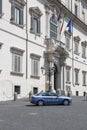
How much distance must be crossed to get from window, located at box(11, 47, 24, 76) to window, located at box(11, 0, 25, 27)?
9.30ft

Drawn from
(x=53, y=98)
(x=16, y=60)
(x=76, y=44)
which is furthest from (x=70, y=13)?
(x=53, y=98)

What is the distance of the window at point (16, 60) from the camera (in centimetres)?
3846

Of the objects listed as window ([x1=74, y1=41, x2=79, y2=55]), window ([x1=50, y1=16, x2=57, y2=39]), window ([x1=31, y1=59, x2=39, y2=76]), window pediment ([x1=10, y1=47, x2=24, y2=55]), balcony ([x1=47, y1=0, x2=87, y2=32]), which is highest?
balcony ([x1=47, y1=0, x2=87, y2=32])

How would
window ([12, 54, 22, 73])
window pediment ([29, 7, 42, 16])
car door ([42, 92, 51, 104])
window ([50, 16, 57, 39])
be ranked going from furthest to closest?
window ([50, 16, 57, 39]) < window pediment ([29, 7, 42, 16]) < window ([12, 54, 22, 73]) < car door ([42, 92, 51, 104])

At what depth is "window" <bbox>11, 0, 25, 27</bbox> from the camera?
3847 centimetres

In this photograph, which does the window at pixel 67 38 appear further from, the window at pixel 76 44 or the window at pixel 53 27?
the window at pixel 53 27

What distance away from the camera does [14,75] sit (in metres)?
38.5

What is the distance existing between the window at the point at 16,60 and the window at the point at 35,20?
4.25 meters

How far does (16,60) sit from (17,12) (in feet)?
16.7

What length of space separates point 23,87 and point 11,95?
301 centimetres

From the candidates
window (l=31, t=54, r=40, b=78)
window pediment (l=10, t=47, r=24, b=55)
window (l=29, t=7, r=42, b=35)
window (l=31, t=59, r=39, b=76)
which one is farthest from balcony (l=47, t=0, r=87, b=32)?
window pediment (l=10, t=47, r=24, b=55)

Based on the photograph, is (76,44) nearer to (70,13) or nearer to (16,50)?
(70,13)

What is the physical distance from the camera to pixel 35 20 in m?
45.0

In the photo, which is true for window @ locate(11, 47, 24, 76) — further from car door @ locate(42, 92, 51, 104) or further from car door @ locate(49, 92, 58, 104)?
car door @ locate(49, 92, 58, 104)
